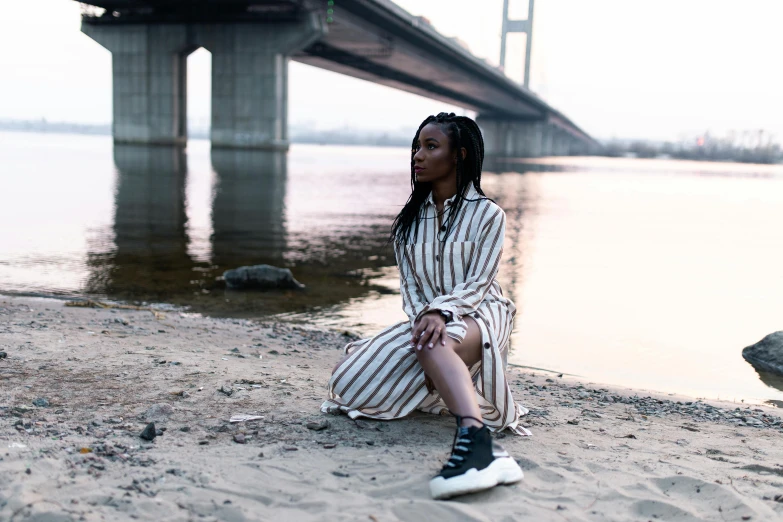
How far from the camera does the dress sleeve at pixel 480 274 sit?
3.05 m

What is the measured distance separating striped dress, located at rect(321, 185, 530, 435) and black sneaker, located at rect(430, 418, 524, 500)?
426 mm

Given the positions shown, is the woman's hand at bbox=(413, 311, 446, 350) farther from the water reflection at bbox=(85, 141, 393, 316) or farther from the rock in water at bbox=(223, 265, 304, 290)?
the rock in water at bbox=(223, 265, 304, 290)

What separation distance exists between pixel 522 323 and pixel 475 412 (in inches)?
173

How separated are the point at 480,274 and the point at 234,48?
37714 mm

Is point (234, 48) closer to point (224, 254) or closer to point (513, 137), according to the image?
point (224, 254)

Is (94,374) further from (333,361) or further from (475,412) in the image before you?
(475,412)

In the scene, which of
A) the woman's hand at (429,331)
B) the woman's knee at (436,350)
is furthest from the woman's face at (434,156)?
the woman's knee at (436,350)

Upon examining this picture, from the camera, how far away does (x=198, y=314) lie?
664 cm

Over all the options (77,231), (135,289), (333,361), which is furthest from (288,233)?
(333,361)

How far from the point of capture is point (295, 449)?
295cm

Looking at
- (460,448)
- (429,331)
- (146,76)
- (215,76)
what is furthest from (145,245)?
(146,76)

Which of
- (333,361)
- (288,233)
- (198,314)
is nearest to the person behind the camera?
(333,361)

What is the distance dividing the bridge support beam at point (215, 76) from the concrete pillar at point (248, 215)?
7.55m

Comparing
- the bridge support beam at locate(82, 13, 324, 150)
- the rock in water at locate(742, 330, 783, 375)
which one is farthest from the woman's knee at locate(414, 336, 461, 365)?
the bridge support beam at locate(82, 13, 324, 150)
